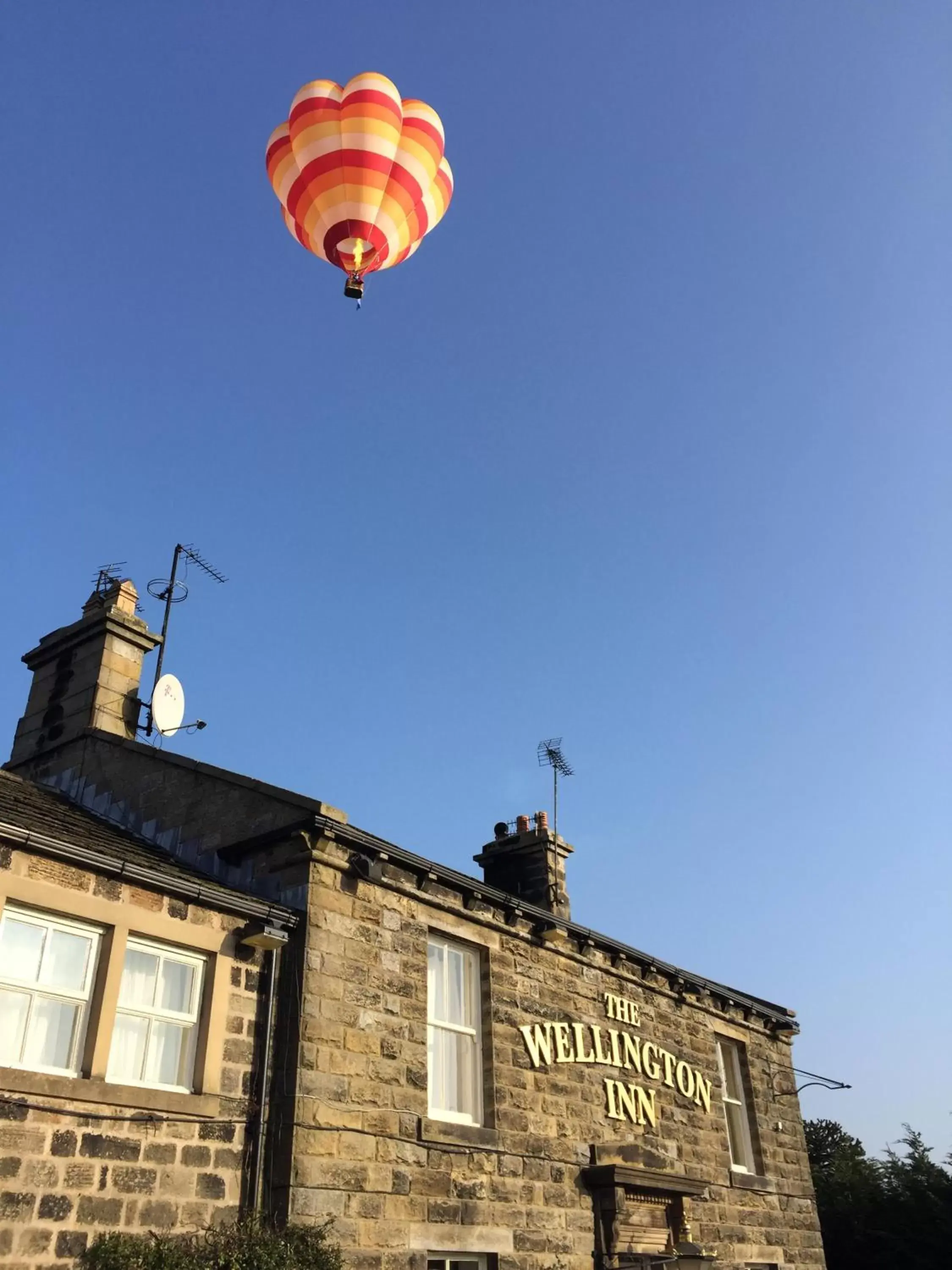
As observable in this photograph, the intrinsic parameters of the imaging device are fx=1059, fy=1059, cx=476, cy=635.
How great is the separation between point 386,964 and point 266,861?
1617 mm

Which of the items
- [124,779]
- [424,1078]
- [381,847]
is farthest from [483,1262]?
[124,779]

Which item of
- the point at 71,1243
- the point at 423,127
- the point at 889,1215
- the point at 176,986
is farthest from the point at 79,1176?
the point at 889,1215

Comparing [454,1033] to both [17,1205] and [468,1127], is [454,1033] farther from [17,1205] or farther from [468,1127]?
[17,1205]

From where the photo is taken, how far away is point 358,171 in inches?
512

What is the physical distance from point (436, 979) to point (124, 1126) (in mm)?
3987

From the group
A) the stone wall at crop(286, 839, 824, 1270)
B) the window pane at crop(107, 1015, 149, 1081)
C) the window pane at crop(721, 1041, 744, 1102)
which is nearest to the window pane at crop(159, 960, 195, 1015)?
the window pane at crop(107, 1015, 149, 1081)

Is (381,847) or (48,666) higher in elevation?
(48,666)

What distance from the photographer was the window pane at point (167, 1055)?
8969 millimetres

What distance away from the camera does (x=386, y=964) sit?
10797mm

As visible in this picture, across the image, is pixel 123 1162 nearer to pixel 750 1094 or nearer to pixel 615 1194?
pixel 615 1194

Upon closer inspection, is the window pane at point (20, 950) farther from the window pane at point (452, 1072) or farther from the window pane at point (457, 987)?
the window pane at point (457, 987)

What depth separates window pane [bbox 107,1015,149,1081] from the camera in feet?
28.7

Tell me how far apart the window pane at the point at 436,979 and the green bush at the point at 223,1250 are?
285 centimetres

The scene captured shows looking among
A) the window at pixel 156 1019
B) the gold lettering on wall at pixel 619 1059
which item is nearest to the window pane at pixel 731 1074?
the gold lettering on wall at pixel 619 1059
